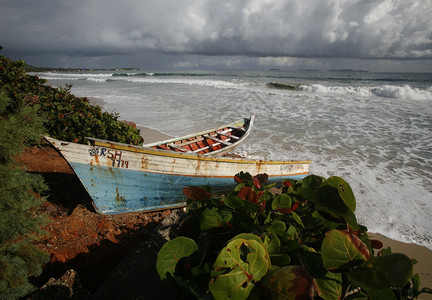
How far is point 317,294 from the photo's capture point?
2.47 ft

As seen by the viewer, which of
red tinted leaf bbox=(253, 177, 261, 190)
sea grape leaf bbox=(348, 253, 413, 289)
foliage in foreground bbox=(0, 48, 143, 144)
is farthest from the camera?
foliage in foreground bbox=(0, 48, 143, 144)

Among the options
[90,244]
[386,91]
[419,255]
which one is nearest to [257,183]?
[90,244]

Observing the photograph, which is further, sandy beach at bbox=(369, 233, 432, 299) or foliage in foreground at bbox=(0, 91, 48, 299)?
sandy beach at bbox=(369, 233, 432, 299)

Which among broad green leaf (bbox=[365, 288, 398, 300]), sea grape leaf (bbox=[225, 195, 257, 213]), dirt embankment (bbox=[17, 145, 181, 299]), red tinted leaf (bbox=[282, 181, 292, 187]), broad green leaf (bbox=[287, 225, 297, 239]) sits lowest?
dirt embankment (bbox=[17, 145, 181, 299])

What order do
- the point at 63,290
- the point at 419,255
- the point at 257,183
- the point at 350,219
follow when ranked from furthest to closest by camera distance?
the point at 419,255 < the point at 63,290 < the point at 257,183 < the point at 350,219

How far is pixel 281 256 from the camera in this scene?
78cm

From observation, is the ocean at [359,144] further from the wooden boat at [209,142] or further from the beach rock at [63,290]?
the beach rock at [63,290]

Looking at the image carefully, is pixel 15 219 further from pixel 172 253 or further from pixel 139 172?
pixel 139 172

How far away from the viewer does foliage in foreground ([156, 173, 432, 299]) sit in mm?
667

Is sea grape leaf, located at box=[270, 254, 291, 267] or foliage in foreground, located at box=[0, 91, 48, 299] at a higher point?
sea grape leaf, located at box=[270, 254, 291, 267]

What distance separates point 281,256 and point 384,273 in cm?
30

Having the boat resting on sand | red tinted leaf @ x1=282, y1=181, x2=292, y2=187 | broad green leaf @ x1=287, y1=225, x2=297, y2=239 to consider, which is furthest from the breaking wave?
broad green leaf @ x1=287, y1=225, x2=297, y2=239

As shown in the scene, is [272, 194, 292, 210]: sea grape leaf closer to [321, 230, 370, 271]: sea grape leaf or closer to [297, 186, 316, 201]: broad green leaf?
[297, 186, 316, 201]: broad green leaf

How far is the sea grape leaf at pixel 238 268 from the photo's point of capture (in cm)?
69
